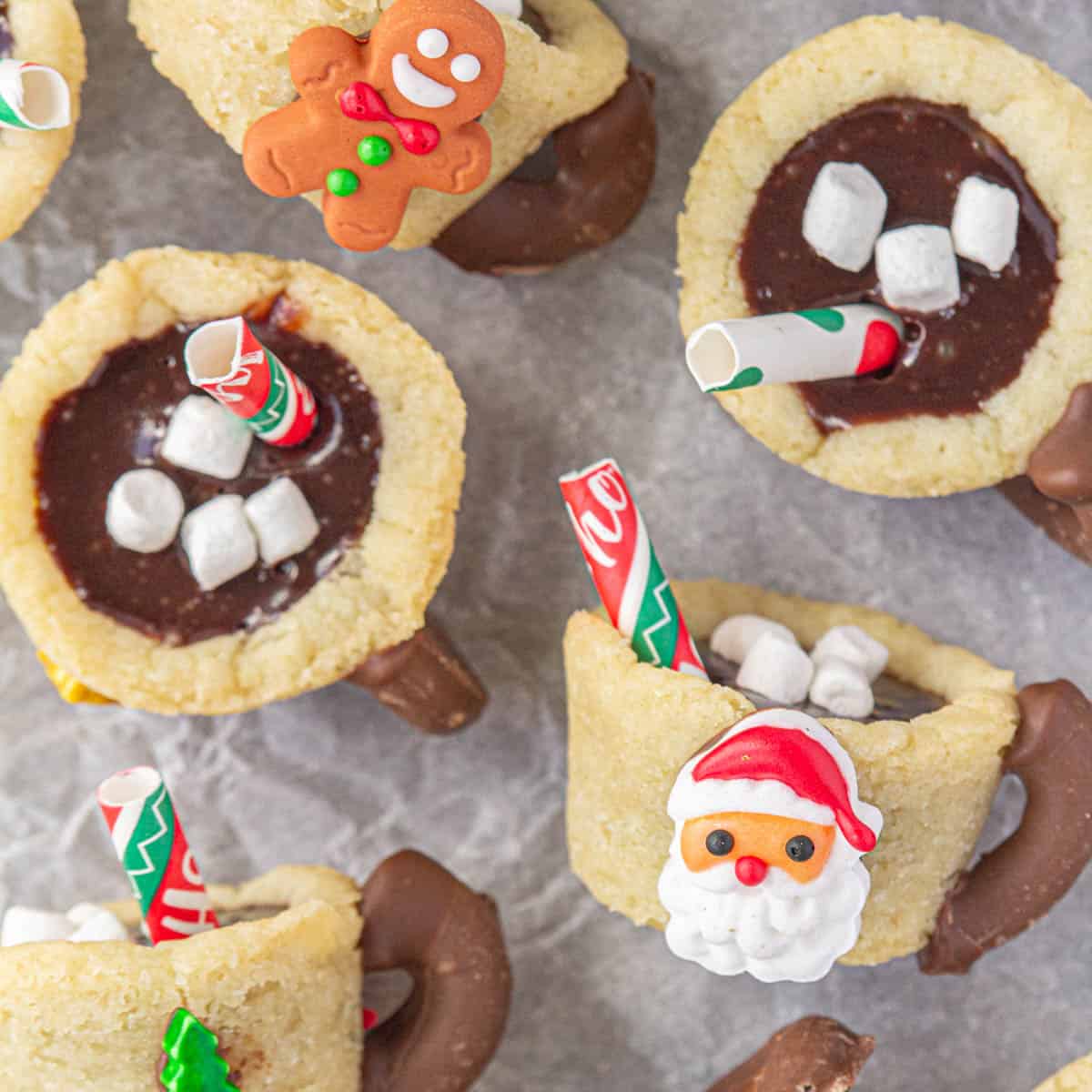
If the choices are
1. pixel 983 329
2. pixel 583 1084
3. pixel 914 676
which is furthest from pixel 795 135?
pixel 583 1084

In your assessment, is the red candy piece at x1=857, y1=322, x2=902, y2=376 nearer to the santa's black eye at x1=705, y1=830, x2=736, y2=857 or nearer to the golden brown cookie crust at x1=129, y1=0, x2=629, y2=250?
the golden brown cookie crust at x1=129, y1=0, x2=629, y2=250

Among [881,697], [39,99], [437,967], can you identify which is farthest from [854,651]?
[39,99]

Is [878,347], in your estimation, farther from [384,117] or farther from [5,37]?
[5,37]

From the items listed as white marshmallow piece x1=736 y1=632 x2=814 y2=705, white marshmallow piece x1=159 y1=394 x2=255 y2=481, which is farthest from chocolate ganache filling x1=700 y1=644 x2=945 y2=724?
white marshmallow piece x1=159 y1=394 x2=255 y2=481

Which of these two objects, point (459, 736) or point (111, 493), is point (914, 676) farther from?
point (111, 493)

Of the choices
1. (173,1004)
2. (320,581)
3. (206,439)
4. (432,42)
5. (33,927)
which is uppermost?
(432,42)

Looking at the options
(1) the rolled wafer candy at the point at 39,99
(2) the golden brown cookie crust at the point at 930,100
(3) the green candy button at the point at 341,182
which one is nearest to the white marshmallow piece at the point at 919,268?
(2) the golden brown cookie crust at the point at 930,100
